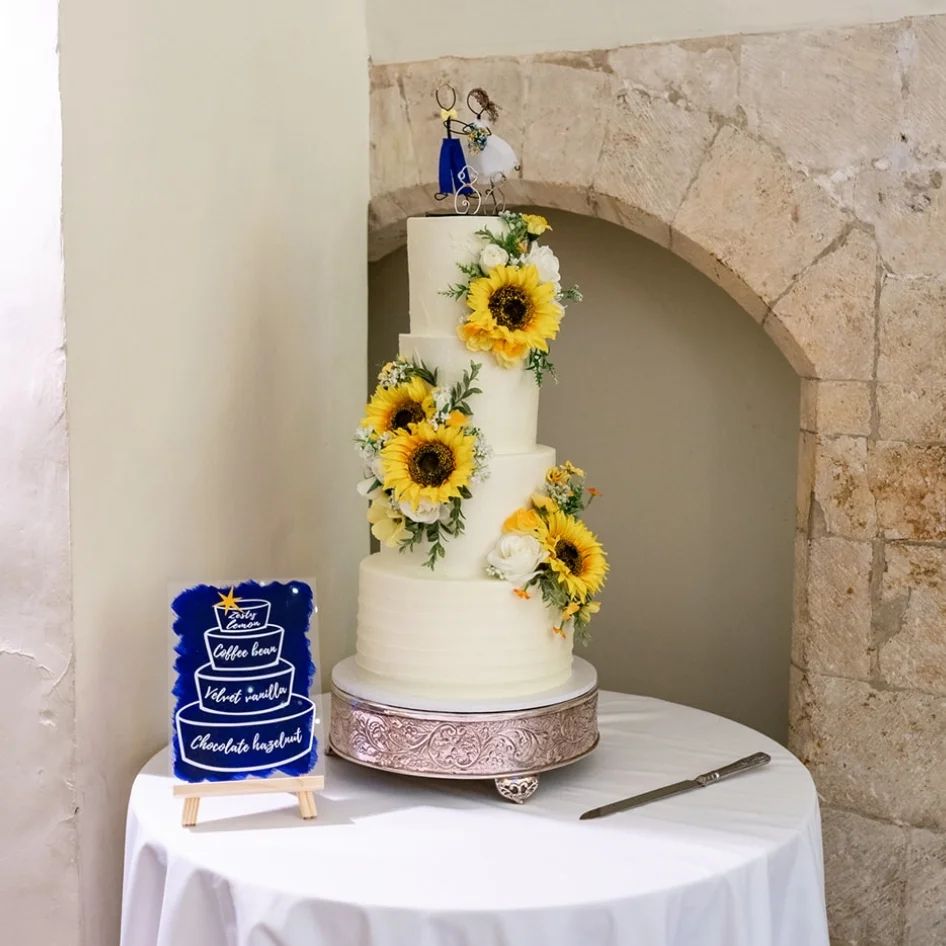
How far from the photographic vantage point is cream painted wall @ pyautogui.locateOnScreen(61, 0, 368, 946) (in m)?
1.97

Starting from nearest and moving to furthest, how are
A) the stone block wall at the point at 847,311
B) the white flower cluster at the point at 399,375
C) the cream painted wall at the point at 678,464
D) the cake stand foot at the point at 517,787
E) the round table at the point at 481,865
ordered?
the round table at the point at 481,865 < the cake stand foot at the point at 517,787 < the white flower cluster at the point at 399,375 < the stone block wall at the point at 847,311 < the cream painted wall at the point at 678,464

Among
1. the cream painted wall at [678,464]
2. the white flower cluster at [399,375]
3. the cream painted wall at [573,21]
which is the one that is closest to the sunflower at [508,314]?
the white flower cluster at [399,375]

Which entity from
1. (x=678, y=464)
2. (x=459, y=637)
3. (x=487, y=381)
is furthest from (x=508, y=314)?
(x=678, y=464)

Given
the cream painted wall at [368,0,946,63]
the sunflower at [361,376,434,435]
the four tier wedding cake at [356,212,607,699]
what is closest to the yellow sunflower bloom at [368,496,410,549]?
the four tier wedding cake at [356,212,607,699]

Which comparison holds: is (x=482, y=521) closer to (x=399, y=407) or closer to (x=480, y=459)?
(x=480, y=459)

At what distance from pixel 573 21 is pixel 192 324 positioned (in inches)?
43.5

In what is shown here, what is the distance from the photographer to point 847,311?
8.05 feet

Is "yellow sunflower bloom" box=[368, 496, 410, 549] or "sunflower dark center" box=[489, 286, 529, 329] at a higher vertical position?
"sunflower dark center" box=[489, 286, 529, 329]

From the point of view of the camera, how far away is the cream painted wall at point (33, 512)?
6.16 feet

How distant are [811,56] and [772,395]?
0.84 meters

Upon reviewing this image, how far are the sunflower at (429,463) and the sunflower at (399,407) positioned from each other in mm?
46

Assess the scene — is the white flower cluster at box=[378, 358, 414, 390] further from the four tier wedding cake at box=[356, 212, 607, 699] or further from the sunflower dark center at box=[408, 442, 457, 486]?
the sunflower dark center at box=[408, 442, 457, 486]

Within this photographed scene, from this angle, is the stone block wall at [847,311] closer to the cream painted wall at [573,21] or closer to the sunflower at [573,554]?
the cream painted wall at [573,21]

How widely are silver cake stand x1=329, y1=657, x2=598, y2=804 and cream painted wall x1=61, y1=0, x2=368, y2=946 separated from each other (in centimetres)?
44
